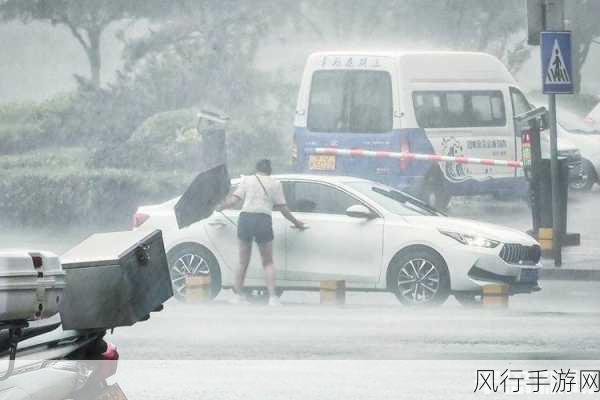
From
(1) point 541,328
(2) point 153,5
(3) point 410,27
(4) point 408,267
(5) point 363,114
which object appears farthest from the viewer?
(3) point 410,27

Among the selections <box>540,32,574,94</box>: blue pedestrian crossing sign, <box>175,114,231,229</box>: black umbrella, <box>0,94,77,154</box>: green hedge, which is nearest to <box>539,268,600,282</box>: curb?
<box>540,32,574,94</box>: blue pedestrian crossing sign

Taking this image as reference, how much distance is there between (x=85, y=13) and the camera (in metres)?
41.5

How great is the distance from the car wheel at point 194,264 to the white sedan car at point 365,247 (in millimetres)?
10

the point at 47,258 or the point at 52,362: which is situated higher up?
the point at 47,258

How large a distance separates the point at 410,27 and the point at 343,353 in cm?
3373

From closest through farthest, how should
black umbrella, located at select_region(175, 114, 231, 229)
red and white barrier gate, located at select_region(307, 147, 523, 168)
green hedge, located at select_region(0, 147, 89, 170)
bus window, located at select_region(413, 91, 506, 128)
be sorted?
black umbrella, located at select_region(175, 114, 231, 229), red and white barrier gate, located at select_region(307, 147, 523, 168), bus window, located at select_region(413, 91, 506, 128), green hedge, located at select_region(0, 147, 89, 170)

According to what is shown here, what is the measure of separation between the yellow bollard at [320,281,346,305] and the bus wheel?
320 inches

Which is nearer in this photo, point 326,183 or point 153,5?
point 326,183

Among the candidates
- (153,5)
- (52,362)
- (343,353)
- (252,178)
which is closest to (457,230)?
(252,178)

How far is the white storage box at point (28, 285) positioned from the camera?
6.27 m

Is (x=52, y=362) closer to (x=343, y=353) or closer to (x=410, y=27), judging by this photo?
(x=343, y=353)

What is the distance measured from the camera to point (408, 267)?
1722cm

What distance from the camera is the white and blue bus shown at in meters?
25.1

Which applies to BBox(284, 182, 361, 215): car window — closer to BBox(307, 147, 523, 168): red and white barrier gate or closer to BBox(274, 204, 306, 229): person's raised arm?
BBox(274, 204, 306, 229): person's raised arm
